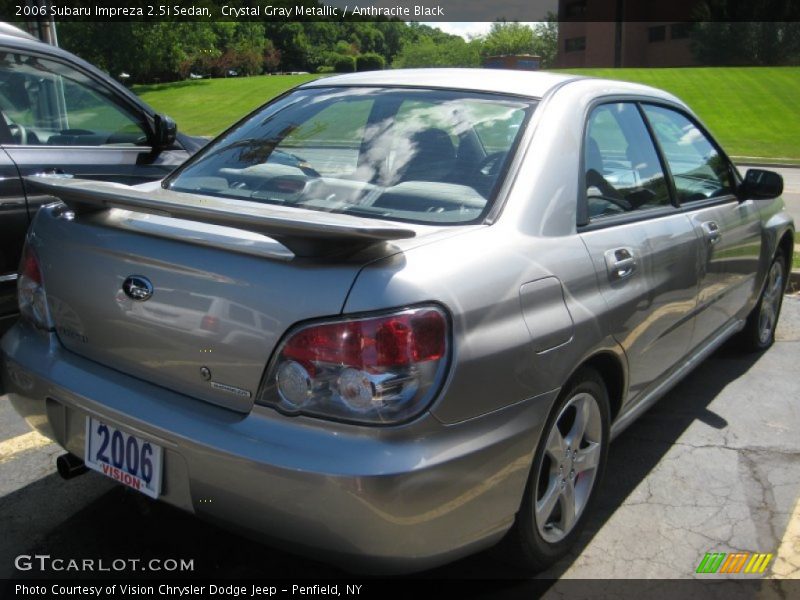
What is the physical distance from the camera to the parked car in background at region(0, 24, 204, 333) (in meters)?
3.96

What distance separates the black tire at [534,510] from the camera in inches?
92.9

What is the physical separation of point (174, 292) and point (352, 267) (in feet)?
1.74

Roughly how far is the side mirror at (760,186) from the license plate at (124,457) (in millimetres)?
3329

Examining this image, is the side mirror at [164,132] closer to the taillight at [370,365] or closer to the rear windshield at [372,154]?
the rear windshield at [372,154]

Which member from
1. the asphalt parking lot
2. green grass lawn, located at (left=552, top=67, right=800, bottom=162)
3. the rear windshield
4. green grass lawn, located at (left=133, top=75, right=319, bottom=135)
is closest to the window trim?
the rear windshield

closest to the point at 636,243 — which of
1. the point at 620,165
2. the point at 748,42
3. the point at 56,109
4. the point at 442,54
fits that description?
the point at 620,165

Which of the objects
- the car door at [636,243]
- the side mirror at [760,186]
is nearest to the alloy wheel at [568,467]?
the car door at [636,243]

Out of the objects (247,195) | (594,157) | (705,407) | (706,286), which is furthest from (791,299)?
(247,195)

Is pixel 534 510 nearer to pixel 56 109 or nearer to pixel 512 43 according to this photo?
pixel 56 109

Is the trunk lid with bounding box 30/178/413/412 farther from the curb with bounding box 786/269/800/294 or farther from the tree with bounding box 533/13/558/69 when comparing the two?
the tree with bounding box 533/13/558/69

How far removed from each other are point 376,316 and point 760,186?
2999mm

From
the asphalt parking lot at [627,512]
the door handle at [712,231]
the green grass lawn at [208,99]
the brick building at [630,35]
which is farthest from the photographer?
the brick building at [630,35]

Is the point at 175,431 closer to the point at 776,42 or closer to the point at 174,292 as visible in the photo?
the point at 174,292

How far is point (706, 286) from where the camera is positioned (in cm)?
356
